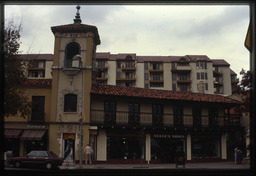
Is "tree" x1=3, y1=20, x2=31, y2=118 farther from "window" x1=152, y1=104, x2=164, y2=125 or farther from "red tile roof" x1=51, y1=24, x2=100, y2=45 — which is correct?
"window" x1=152, y1=104, x2=164, y2=125

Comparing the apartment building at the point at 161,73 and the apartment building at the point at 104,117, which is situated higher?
the apartment building at the point at 161,73

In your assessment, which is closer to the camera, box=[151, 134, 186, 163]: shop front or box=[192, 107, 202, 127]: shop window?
box=[151, 134, 186, 163]: shop front

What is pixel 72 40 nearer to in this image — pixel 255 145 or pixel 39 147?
pixel 39 147

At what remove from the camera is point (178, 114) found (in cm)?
2770

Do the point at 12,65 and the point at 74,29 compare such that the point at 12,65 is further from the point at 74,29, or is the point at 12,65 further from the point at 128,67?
the point at 128,67

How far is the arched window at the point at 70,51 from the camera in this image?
25281mm

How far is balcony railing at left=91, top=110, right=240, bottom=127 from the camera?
80.4 ft

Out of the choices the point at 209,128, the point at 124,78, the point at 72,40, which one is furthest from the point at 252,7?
the point at 124,78

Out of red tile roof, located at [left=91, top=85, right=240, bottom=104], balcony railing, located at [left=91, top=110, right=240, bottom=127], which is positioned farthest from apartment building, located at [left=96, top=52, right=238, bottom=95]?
balcony railing, located at [left=91, top=110, right=240, bottom=127]

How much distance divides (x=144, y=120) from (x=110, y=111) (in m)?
3.40

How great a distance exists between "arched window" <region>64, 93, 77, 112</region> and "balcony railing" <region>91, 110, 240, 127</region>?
1734 mm

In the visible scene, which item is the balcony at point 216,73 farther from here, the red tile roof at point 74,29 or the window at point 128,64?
the red tile roof at point 74,29

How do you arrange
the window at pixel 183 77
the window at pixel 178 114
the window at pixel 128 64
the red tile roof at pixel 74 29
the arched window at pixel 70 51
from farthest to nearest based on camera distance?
the window at pixel 128 64 < the window at pixel 183 77 < the window at pixel 178 114 < the arched window at pixel 70 51 < the red tile roof at pixel 74 29

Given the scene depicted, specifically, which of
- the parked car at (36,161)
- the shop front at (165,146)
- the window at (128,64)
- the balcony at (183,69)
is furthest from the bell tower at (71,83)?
the balcony at (183,69)
